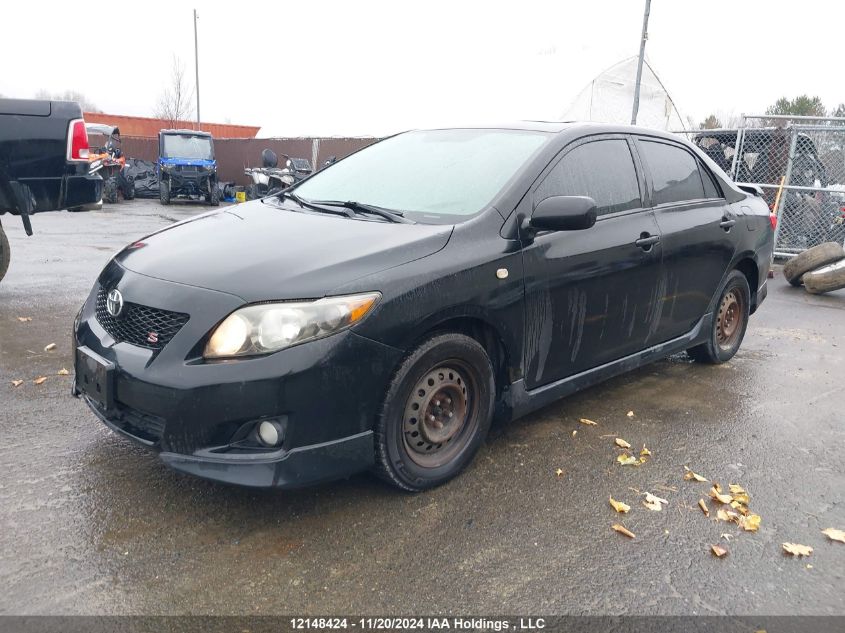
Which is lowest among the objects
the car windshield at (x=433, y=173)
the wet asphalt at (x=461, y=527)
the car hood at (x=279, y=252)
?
the wet asphalt at (x=461, y=527)

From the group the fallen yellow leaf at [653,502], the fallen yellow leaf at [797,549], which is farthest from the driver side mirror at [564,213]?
the fallen yellow leaf at [797,549]

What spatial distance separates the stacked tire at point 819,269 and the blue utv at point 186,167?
54.9 ft

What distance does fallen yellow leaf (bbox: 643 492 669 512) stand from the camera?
3104mm

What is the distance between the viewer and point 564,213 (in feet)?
10.6

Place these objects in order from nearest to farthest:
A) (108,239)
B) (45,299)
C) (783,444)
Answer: (783,444) < (45,299) < (108,239)

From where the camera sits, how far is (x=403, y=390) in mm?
2875

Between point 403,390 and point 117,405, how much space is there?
3.83 feet

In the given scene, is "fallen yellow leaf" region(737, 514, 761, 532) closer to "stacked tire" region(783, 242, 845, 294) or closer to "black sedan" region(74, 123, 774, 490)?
"black sedan" region(74, 123, 774, 490)

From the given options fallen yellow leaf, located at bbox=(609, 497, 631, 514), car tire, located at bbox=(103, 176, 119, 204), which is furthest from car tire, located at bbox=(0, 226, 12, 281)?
car tire, located at bbox=(103, 176, 119, 204)

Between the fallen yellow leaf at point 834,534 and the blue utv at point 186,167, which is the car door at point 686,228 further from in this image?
the blue utv at point 186,167

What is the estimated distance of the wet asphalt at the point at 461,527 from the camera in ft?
7.98

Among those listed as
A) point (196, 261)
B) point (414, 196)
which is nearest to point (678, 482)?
point (414, 196)

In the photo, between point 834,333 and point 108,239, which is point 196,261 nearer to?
point 834,333

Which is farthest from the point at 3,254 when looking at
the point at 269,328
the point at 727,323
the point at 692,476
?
the point at 727,323
